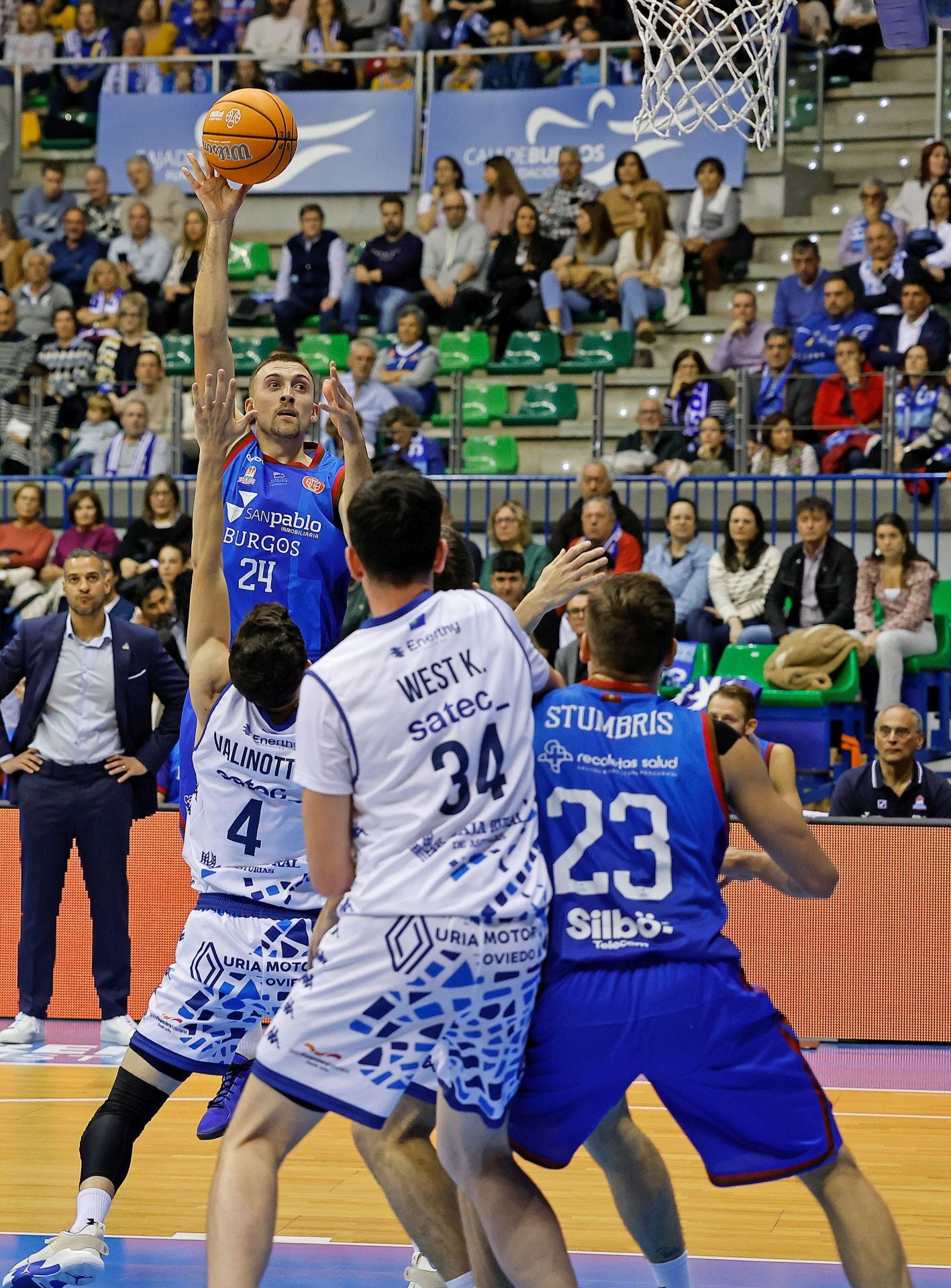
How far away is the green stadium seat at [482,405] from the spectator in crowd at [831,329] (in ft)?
8.48

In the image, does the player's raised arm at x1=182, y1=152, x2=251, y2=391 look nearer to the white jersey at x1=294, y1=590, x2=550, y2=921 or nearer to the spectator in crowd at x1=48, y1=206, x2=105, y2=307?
the white jersey at x1=294, y1=590, x2=550, y2=921

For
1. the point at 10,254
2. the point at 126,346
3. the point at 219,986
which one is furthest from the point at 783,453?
the point at 219,986

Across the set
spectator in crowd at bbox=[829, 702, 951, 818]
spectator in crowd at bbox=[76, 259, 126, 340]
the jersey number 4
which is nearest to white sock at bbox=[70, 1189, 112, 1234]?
the jersey number 4

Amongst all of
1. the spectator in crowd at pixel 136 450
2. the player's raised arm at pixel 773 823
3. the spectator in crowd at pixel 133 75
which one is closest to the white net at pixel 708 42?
the player's raised arm at pixel 773 823

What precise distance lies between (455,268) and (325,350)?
4.45 feet

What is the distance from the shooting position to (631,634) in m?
3.84

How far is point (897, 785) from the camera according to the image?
9023 millimetres

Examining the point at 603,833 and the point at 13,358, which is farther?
the point at 13,358

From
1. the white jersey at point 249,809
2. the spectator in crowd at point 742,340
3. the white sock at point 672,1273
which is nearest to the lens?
the white sock at point 672,1273

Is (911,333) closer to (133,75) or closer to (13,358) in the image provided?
(13,358)

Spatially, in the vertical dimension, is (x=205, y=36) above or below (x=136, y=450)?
→ above

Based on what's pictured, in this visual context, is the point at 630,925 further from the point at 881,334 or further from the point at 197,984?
the point at 881,334

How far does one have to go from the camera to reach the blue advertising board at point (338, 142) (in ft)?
57.1

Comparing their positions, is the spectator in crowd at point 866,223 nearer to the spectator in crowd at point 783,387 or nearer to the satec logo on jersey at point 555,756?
the spectator in crowd at point 783,387
